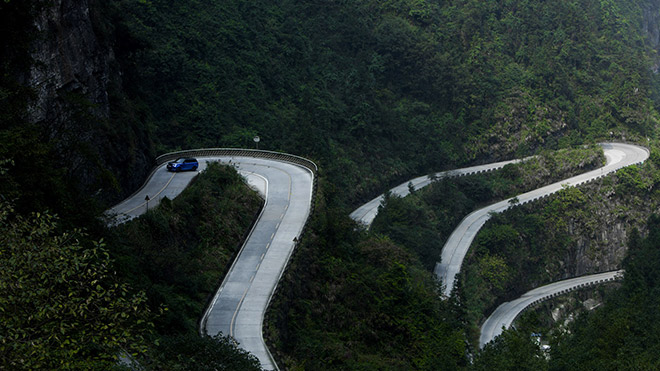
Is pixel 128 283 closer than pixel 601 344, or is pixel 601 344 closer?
pixel 128 283

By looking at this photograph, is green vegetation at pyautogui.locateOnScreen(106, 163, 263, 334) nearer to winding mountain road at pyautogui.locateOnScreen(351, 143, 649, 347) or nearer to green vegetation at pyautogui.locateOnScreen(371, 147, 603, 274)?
winding mountain road at pyautogui.locateOnScreen(351, 143, 649, 347)

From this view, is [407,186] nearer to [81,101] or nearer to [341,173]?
[341,173]

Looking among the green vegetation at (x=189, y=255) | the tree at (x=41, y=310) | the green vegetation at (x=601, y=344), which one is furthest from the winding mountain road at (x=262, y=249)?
the green vegetation at (x=601, y=344)

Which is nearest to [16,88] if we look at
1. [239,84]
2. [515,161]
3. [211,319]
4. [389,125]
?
[211,319]

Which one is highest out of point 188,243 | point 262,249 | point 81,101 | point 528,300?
point 528,300

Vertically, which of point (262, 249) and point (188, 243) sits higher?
point (262, 249)

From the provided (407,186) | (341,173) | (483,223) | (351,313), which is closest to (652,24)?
(483,223)

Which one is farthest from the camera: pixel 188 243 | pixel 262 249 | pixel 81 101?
pixel 262 249
